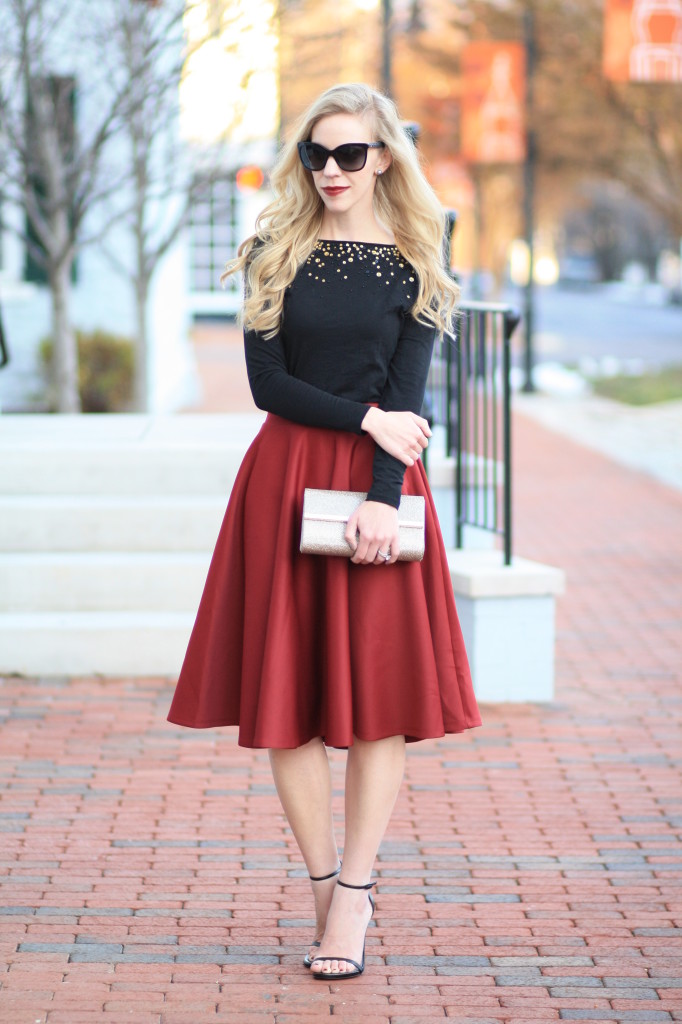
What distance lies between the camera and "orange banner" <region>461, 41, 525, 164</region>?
2173 cm

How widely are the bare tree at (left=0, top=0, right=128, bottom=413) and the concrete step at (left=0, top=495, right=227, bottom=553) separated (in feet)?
13.0

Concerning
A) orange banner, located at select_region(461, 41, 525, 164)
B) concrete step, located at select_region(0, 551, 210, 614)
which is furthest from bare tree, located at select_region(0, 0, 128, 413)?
orange banner, located at select_region(461, 41, 525, 164)

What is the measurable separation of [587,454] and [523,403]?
5960 millimetres

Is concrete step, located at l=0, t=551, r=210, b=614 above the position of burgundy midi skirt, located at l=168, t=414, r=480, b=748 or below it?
below

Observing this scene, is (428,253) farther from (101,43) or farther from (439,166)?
(439,166)

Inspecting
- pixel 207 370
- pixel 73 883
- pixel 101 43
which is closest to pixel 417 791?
pixel 73 883

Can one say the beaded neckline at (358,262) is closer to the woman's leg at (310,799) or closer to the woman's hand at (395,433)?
the woman's hand at (395,433)

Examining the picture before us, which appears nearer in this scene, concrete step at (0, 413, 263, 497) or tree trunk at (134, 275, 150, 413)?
concrete step at (0, 413, 263, 497)

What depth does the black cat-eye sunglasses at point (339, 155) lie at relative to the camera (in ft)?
10.6

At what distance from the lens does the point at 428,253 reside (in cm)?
331

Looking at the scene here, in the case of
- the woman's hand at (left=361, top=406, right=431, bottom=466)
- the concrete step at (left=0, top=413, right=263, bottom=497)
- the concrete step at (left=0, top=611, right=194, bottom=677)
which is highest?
the woman's hand at (left=361, top=406, right=431, bottom=466)

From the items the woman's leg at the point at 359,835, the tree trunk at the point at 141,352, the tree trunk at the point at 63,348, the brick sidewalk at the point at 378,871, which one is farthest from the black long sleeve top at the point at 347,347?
the tree trunk at the point at 141,352

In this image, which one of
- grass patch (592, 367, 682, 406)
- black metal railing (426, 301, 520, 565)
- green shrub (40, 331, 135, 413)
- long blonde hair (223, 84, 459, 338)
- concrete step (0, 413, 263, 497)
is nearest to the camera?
long blonde hair (223, 84, 459, 338)

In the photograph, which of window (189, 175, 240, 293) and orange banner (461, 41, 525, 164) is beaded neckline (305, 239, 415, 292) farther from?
window (189, 175, 240, 293)
